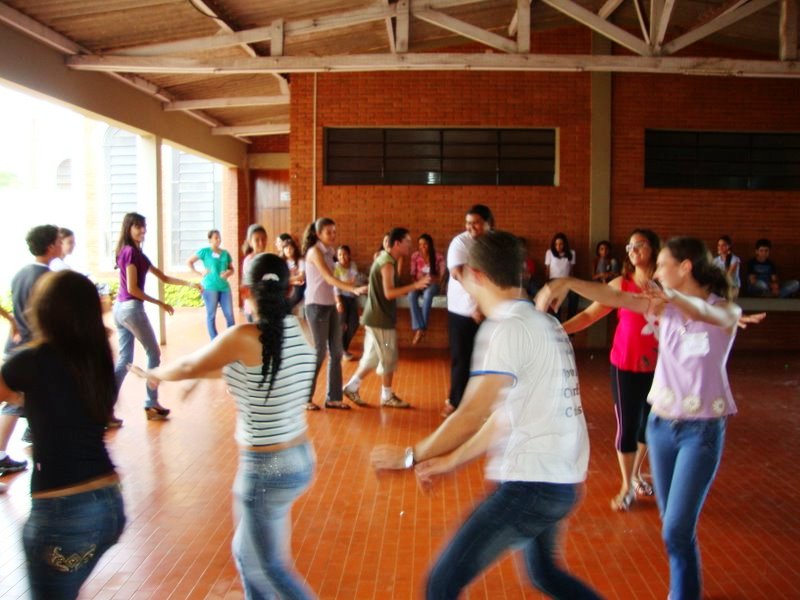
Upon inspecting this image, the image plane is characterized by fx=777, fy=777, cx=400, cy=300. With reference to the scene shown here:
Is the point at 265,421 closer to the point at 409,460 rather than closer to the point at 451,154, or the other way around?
the point at 409,460

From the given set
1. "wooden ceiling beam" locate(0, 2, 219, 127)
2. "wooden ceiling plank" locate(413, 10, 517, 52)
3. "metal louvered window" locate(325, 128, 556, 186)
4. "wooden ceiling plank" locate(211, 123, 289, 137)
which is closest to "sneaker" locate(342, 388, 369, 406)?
"wooden ceiling plank" locate(413, 10, 517, 52)

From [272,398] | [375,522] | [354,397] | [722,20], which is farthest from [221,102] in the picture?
[272,398]

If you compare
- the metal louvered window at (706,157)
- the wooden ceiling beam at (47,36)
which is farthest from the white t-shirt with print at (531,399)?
the metal louvered window at (706,157)

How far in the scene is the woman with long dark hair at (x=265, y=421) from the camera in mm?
2621

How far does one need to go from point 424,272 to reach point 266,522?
9.14 metres

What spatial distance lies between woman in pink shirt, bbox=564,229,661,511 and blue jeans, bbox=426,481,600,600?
6.78 feet

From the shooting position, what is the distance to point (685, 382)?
3172 mm

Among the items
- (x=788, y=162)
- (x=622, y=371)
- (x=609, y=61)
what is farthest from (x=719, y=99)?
(x=622, y=371)

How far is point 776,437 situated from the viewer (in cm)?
669

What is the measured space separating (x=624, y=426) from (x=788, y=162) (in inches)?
375

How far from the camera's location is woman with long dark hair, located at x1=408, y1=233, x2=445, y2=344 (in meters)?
11.6

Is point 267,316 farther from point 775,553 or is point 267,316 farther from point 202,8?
point 202,8

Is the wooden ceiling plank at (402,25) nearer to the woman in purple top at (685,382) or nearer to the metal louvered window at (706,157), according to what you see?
the metal louvered window at (706,157)

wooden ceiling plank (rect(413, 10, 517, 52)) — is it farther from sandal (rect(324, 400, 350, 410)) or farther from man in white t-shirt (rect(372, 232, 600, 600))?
man in white t-shirt (rect(372, 232, 600, 600))
